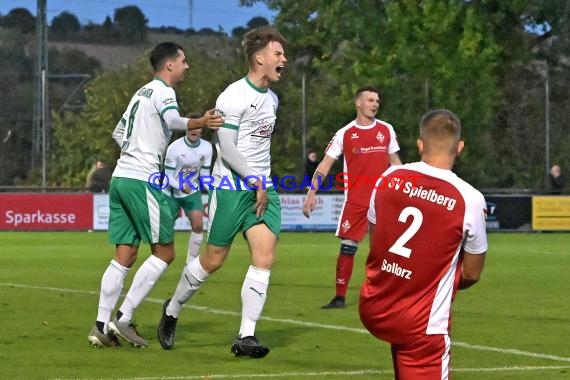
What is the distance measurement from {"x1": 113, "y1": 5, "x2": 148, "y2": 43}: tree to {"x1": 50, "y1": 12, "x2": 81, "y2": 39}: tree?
303 centimetres

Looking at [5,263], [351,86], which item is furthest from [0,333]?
[351,86]

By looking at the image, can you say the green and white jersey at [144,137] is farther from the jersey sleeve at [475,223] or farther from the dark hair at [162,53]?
the jersey sleeve at [475,223]

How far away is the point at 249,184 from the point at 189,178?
7307mm

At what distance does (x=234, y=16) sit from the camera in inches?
2697

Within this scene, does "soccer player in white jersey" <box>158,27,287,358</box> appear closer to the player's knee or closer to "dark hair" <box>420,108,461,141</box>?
"dark hair" <box>420,108,461,141</box>

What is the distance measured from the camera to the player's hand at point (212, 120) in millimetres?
10180

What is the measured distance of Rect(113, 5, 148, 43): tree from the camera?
67.6 meters

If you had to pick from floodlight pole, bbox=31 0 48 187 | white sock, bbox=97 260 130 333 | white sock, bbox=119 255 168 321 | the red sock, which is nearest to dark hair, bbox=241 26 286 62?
white sock, bbox=119 255 168 321

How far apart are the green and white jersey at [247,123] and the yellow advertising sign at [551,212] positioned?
25.3m

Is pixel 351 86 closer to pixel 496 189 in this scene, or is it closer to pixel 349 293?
pixel 496 189

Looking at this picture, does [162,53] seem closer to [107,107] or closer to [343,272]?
[343,272]

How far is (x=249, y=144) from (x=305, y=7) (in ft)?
168

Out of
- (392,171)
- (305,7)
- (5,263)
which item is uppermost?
(305,7)

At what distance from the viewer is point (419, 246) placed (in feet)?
21.4
